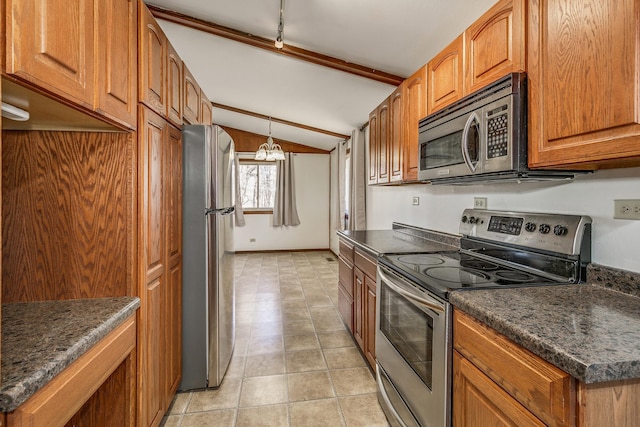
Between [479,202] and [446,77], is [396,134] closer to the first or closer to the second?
[446,77]

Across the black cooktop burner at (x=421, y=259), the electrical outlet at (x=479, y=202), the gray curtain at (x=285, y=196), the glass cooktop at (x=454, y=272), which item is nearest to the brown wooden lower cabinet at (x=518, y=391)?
the glass cooktop at (x=454, y=272)

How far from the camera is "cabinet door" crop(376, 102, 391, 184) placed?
2720mm

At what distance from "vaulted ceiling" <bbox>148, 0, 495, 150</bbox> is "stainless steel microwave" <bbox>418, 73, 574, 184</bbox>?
0.68 m

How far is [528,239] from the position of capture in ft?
5.09

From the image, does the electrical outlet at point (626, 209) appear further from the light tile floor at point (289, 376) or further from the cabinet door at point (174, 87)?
the cabinet door at point (174, 87)

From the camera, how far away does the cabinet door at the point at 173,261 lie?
180 cm

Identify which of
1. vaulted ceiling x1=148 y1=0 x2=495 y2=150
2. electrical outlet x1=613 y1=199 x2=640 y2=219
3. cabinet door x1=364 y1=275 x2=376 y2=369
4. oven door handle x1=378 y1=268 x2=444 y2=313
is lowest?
cabinet door x1=364 y1=275 x2=376 y2=369

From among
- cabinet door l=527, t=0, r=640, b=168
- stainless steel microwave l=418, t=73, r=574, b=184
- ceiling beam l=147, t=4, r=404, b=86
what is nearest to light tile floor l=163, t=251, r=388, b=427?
stainless steel microwave l=418, t=73, r=574, b=184

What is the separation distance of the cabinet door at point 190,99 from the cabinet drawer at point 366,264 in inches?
61.4

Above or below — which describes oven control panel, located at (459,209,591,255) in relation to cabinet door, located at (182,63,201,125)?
below

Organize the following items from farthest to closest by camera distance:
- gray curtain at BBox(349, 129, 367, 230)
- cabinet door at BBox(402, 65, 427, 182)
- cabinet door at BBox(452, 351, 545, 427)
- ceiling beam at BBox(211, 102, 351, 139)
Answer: ceiling beam at BBox(211, 102, 351, 139)
gray curtain at BBox(349, 129, 367, 230)
cabinet door at BBox(402, 65, 427, 182)
cabinet door at BBox(452, 351, 545, 427)

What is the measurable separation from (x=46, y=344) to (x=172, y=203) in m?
1.02

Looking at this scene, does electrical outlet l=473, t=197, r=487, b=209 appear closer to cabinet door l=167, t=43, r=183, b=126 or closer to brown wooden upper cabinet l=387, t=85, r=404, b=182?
brown wooden upper cabinet l=387, t=85, r=404, b=182

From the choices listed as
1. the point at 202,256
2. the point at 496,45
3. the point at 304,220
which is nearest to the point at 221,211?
the point at 202,256
